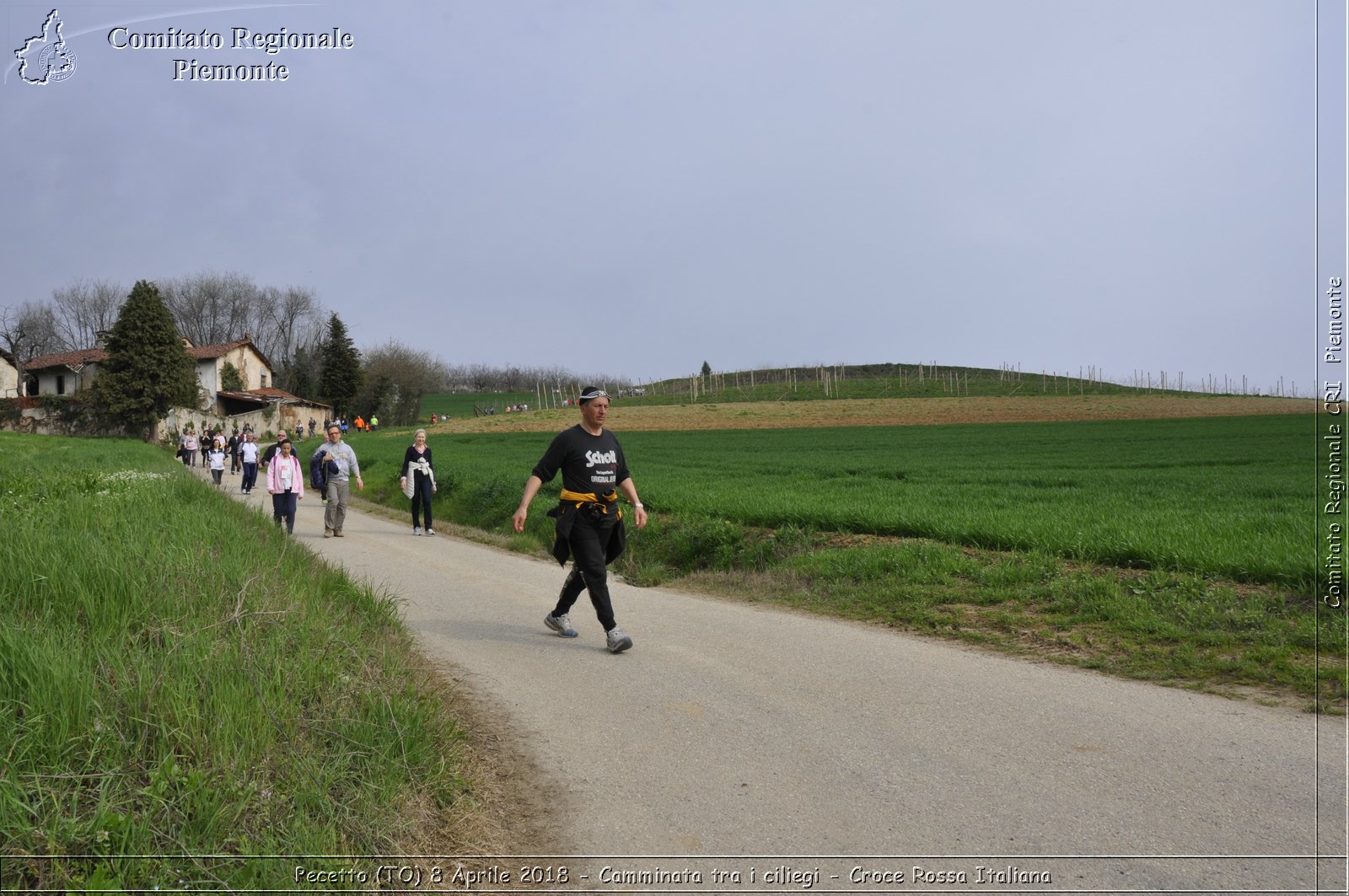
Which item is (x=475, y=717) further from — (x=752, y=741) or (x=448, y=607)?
(x=448, y=607)

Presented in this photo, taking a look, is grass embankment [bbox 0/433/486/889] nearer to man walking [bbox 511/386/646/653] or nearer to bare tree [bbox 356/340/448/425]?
man walking [bbox 511/386/646/653]

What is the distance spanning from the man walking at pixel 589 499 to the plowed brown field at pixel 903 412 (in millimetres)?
55625

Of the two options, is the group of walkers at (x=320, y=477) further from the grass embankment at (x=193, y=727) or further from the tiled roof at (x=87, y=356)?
the tiled roof at (x=87, y=356)

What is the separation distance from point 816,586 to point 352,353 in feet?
265

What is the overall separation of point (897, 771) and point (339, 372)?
84650 mm

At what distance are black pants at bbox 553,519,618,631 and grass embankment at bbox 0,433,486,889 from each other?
5.26 feet

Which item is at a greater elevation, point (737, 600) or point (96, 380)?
point (96, 380)

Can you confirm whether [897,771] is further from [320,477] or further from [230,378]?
[230,378]

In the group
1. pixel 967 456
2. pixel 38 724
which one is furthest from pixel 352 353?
pixel 38 724

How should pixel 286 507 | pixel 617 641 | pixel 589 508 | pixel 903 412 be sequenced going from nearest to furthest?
1. pixel 617 641
2. pixel 589 508
3. pixel 286 507
4. pixel 903 412

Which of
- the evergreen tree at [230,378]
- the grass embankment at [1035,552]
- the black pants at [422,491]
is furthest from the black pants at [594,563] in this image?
the evergreen tree at [230,378]

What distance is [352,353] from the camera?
8256cm

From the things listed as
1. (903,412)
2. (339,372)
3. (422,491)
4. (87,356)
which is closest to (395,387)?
(339,372)

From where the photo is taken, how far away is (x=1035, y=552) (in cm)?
916
